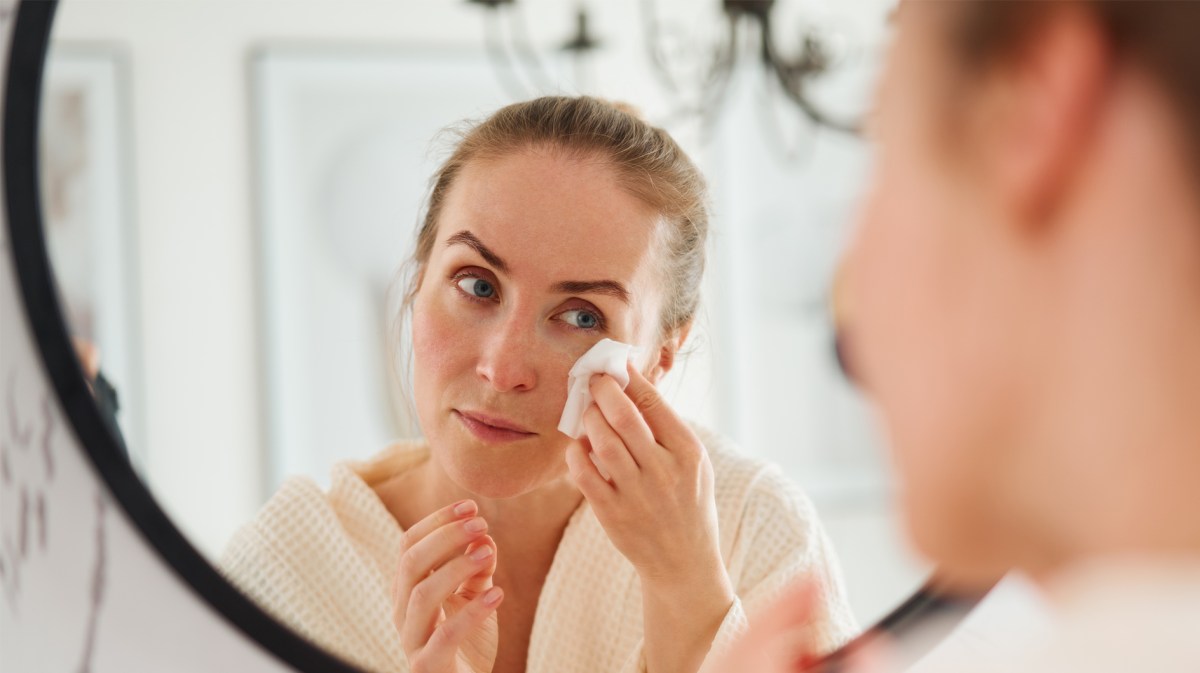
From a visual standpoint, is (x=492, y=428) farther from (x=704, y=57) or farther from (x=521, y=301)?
(x=704, y=57)

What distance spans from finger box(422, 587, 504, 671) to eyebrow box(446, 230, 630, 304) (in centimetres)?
15

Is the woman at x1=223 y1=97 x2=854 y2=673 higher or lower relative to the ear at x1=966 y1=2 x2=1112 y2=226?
lower

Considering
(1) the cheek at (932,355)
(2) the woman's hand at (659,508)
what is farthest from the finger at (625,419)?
(1) the cheek at (932,355)

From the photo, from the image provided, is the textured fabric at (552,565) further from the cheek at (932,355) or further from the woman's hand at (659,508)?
the cheek at (932,355)

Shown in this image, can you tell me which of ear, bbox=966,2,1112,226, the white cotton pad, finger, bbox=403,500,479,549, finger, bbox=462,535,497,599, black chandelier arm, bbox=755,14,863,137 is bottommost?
finger, bbox=462,535,497,599

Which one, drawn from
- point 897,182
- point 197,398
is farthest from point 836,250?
point 197,398

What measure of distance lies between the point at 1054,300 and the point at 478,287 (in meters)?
0.24

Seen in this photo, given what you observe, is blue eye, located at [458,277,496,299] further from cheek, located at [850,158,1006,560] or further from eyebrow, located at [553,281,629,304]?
cheek, located at [850,158,1006,560]

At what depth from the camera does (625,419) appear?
403 mm

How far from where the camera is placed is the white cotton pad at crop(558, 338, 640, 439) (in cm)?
41

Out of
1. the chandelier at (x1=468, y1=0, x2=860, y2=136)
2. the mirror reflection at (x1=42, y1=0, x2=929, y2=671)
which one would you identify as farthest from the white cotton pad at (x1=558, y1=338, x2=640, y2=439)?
the chandelier at (x1=468, y1=0, x2=860, y2=136)

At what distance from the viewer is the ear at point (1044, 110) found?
0.84 ft

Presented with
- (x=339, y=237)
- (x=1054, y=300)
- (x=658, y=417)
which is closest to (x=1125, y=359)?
(x=1054, y=300)

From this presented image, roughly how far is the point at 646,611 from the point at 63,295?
11.9 inches
